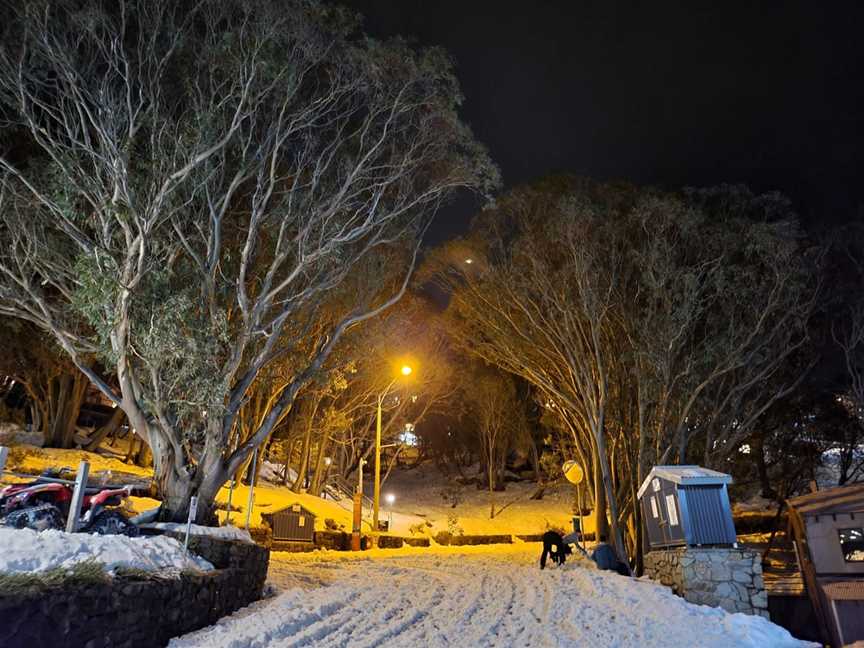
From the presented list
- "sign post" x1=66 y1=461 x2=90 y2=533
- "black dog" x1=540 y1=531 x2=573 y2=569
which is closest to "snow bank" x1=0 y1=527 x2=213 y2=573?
"sign post" x1=66 y1=461 x2=90 y2=533

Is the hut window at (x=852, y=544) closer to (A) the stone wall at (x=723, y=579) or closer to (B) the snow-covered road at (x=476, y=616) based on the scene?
(A) the stone wall at (x=723, y=579)

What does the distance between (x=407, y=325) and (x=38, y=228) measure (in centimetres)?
1511

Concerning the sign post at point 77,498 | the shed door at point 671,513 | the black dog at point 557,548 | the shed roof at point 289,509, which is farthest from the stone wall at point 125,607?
the shed roof at point 289,509

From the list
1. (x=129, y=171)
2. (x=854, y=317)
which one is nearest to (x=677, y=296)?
(x=854, y=317)

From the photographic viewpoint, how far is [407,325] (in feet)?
80.5

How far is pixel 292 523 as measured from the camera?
19.2 m

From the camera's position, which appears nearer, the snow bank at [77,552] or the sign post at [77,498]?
the snow bank at [77,552]

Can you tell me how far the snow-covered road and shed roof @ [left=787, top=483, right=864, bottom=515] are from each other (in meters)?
7.45

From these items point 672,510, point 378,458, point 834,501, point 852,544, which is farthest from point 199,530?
point 852,544

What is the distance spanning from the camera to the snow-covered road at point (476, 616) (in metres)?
6.98

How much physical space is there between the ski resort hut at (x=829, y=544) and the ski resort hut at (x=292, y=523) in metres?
15.5

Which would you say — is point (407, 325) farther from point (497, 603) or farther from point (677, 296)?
point (497, 603)

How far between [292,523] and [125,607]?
47.9 feet

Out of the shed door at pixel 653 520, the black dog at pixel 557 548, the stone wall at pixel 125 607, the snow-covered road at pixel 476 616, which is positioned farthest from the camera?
the black dog at pixel 557 548
